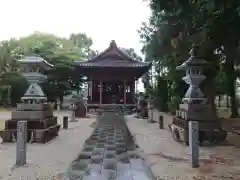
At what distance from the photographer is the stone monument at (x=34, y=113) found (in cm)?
1065

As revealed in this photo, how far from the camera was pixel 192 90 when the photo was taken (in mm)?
10930

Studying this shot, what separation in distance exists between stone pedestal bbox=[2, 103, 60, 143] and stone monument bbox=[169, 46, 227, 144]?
4.40 meters

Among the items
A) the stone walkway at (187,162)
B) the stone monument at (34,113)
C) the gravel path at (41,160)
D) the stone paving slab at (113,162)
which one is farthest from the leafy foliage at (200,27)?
the gravel path at (41,160)

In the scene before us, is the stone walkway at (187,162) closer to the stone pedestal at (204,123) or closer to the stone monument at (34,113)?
the stone pedestal at (204,123)

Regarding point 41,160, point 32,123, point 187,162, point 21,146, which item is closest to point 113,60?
point 32,123

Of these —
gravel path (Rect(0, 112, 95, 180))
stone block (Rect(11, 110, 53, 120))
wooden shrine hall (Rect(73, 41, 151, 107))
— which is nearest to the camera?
gravel path (Rect(0, 112, 95, 180))

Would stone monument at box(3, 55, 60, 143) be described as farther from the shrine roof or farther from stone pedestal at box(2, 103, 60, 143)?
the shrine roof

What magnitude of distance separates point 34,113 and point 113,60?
21.3 m

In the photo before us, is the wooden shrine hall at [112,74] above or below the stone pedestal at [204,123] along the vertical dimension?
above

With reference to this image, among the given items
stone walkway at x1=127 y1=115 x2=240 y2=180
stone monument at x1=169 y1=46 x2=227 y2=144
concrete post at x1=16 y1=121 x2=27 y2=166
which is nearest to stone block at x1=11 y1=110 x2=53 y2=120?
stone walkway at x1=127 y1=115 x2=240 y2=180

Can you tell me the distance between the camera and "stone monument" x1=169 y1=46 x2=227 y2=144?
33.4 feet

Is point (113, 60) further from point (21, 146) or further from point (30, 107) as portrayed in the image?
point (21, 146)

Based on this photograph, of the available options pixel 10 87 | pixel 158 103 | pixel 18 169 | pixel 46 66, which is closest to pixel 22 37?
pixel 10 87

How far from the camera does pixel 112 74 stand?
104 ft
